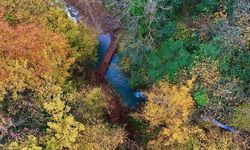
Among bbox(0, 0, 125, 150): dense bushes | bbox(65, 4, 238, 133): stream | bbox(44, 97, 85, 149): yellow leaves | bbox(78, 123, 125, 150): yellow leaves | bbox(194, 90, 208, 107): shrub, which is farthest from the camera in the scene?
bbox(65, 4, 238, 133): stream

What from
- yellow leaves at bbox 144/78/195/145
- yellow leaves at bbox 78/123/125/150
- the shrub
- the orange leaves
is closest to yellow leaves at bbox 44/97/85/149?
yellow leaves at bbox 78/123/125/150

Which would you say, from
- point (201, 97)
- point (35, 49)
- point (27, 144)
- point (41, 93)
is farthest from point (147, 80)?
point (27, 144)

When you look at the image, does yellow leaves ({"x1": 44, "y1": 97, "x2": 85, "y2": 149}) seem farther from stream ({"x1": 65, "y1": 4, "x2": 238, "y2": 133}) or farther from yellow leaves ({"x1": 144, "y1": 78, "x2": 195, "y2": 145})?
stream ({"x1": 65, "y1": 4, "x2": 238, "y2": 133})

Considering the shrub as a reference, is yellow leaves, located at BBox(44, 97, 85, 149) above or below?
above

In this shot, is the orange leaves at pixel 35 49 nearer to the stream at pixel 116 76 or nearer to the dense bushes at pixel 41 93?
the dense bushes at pixel 41 93

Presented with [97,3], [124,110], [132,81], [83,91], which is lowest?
Result: [124,110]

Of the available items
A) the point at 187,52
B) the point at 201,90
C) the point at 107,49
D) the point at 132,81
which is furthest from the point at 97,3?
the point at 201,90

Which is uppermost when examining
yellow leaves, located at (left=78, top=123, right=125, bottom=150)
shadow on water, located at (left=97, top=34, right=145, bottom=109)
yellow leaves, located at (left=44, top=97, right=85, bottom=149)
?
yellow leaves, located at (left=44, top=97, right=85, bottom=149)

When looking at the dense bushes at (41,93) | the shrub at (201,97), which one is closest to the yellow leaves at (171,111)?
the shrub at (201,97)

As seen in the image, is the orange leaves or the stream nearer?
the orange leaves

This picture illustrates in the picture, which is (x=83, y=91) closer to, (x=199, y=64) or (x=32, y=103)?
(x=32, y=103)

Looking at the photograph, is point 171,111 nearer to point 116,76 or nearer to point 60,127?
point 60,127
